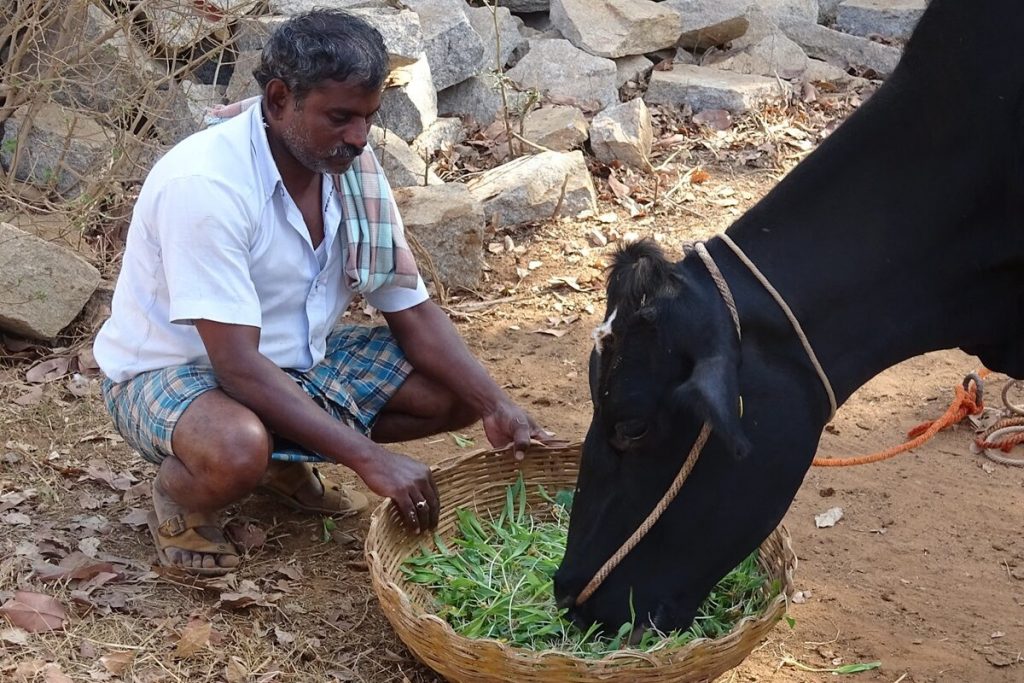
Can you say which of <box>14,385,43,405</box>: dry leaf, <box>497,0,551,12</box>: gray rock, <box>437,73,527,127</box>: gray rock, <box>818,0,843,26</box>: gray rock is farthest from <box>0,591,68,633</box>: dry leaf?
<box>818,0,843,26</box>: gray rock

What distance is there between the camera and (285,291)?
3754 millimetres

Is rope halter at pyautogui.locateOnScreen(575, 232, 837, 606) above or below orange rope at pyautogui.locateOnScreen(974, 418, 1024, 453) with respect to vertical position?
above

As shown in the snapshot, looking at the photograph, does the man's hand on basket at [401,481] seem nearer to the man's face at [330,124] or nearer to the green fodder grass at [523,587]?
the green fodder grass at [523,587]

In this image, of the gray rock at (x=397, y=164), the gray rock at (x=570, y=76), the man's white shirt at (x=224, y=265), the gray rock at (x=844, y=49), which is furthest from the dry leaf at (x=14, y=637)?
the gray rock at (x=844, y=49)

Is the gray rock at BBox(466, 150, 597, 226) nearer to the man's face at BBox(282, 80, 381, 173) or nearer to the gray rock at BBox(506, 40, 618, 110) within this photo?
the gray rock at BBox(506, 40, 618, 110)

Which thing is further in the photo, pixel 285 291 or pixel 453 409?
pixel 453 409

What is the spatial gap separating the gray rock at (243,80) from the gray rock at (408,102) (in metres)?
0.70

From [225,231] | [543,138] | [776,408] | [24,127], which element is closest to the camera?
[776,408]

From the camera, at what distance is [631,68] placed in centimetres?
874

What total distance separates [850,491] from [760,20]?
5.53 m

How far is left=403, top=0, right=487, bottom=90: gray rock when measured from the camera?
24.3 ft

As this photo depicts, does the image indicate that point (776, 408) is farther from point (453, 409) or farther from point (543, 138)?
point (543, 138)

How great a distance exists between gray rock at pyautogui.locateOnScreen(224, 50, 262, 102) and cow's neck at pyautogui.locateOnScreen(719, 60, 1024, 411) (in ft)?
13.9

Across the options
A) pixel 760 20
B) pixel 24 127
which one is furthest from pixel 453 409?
pixel 760 20
